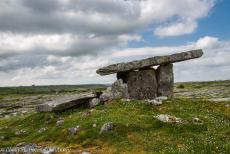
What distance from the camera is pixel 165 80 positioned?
58.2 metres

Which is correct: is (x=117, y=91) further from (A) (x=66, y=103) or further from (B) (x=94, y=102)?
(A) (x=66, y=103)

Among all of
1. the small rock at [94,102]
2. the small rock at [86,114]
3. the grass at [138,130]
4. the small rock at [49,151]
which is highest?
the small rock at [94,102]

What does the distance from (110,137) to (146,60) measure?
2312 centimetres

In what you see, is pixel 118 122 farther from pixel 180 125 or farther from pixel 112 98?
pixel 112 98

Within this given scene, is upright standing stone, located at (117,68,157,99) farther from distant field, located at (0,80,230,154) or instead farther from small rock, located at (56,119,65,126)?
small rock, located at (56,119,65,126)

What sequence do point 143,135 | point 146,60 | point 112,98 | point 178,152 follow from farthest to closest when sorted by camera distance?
point 146,60
point 112,98
point 143,135
point 178,152

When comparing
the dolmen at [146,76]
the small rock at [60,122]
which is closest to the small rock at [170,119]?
the small rock at [60,122]

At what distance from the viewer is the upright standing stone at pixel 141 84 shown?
56.1 metres

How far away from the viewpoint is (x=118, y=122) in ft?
121

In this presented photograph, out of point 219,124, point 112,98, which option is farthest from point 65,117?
point 219,124

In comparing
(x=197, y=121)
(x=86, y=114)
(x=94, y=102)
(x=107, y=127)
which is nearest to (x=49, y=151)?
(x=107, y=127)

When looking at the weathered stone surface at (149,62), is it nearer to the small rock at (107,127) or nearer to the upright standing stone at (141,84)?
the upright standing stone at (141,84)

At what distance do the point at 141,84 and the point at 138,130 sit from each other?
20969 mm

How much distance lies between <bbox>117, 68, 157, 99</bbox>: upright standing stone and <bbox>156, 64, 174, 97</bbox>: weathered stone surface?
1.08m
